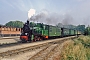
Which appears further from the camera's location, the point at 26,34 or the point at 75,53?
the point at 26,34

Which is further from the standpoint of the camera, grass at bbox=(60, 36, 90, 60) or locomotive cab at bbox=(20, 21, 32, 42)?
locomotive cab at bbox=(20, 21, 32, 42)

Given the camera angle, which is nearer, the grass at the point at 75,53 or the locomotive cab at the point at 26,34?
the grass at the point at 75,53

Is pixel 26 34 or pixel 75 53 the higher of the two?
pixel 26 34

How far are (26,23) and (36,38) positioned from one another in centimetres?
312

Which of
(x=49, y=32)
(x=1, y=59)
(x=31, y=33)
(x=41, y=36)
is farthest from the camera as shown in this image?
(x=49, y=32)

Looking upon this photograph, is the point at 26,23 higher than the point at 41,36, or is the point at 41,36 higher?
the point at 26,23

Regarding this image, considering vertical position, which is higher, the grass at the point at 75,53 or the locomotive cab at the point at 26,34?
the locomotive cab at the point at 26,34

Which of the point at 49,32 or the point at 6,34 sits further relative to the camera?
the point at 6,34

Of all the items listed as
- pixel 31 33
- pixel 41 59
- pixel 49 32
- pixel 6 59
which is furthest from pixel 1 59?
pixel 49 32

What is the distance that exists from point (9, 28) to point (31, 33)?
22.4m

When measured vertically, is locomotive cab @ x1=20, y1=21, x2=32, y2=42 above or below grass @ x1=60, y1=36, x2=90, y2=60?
above

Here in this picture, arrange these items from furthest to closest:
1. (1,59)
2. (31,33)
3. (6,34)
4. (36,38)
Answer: (6,34) → (36,38) → (31,33) → (1,59)

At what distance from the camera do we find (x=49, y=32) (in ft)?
117

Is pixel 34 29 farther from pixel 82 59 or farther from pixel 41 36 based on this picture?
pixel 82 59
